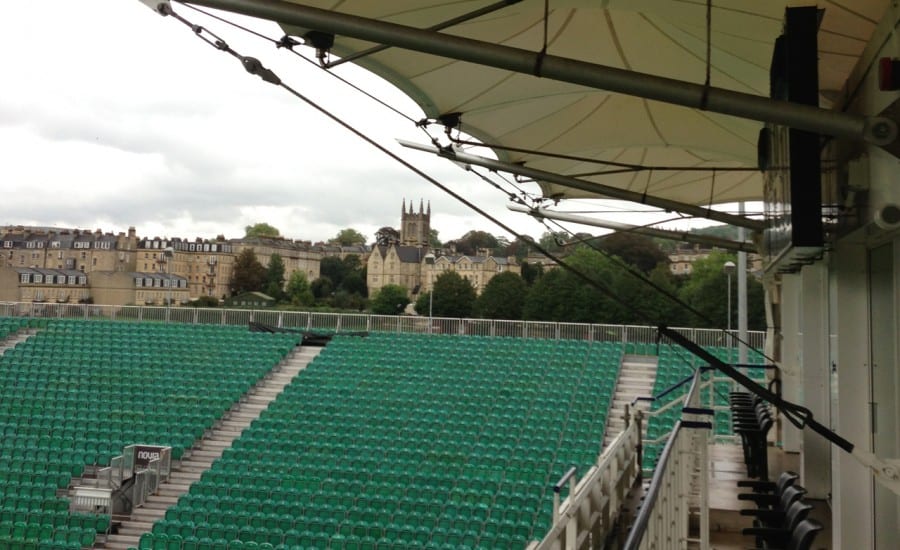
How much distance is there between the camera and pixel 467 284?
195ft

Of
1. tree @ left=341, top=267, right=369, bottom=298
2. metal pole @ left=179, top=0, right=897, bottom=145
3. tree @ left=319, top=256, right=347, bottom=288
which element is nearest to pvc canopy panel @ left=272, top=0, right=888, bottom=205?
metal pole @ left=179, top=0, right=897, bottom=145

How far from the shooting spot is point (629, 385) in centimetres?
1931

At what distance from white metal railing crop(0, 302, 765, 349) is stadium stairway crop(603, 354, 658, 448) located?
1.05 metres

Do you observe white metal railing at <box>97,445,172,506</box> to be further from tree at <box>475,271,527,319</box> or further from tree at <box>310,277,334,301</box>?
tree at <box>310,277,334,301</box>

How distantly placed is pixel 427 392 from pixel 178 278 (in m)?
68.1

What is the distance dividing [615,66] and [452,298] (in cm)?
5198

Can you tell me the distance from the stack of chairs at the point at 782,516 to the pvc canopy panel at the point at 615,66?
6.90 ft

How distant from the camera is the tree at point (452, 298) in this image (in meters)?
57.8

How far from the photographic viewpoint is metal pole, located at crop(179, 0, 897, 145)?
2555 millimetres

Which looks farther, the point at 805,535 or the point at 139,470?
the point at 139,470

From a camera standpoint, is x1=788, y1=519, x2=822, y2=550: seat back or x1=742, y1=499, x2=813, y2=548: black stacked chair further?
x1=742, y1=499, x2=813, y2=548: black stacked chair

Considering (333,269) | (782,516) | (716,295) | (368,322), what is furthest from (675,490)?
(333,269)

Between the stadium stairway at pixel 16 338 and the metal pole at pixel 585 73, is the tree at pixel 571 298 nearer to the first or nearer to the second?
the stadium stairway at pixel 16 338

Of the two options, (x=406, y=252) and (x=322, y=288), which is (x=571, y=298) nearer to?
(x=322, y=288)
